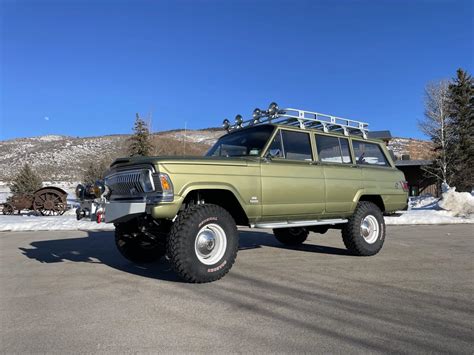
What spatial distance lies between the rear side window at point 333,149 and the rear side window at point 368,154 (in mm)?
304

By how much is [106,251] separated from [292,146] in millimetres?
4335

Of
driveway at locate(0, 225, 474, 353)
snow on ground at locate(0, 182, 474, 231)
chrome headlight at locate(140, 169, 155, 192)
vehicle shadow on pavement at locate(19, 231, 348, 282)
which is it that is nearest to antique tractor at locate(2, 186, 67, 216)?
snow on ground at locate(0, 182, 474, 231)

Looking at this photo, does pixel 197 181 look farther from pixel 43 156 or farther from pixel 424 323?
pixel 43 156

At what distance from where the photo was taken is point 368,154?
314 inches

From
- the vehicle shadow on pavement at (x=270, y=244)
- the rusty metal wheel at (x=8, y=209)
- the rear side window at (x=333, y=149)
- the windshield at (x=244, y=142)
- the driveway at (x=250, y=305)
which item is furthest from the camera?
the rusty metal wheel at (x=8, y=209)

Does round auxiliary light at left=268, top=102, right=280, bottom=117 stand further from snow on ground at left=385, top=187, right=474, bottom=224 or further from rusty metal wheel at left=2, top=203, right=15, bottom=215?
rusty metal wheel at left=2, top=203, right=15, bottom=215

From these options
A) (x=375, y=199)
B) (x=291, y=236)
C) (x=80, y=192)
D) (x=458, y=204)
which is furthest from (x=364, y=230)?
(x=458, y=204)

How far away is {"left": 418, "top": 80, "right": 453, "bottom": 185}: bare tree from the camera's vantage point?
33.6 meters

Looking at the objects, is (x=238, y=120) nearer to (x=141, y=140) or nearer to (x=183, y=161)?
(x=183, y=161)

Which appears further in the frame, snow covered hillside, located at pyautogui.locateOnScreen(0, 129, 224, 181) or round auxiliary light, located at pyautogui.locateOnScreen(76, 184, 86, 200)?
snow covered hillside, located at pyautogui.locateOnScreen(0, 129, 224, 181)

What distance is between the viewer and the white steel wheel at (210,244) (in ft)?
16.8

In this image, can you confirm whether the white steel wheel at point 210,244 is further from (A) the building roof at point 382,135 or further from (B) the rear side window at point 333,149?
(A) the building roof at point 382,135

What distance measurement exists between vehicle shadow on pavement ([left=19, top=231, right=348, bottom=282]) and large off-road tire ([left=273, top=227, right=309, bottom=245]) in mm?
174

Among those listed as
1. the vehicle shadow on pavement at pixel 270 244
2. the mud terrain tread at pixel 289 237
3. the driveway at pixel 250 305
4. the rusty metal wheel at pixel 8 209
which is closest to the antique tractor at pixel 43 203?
the rusty metal wheel at pixel 8 209
